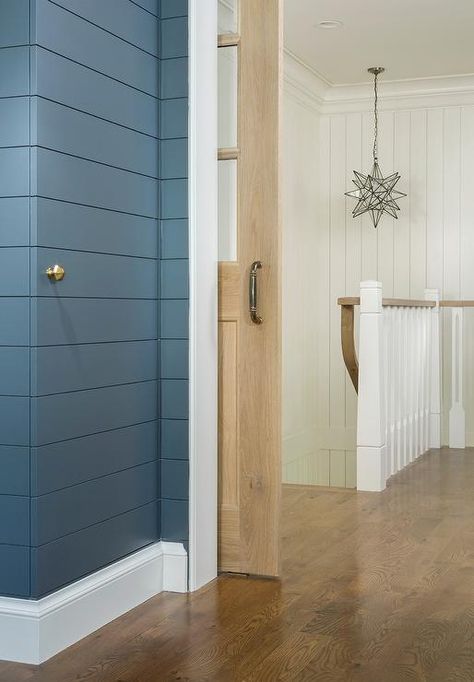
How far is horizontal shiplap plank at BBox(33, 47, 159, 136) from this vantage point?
8.21ft

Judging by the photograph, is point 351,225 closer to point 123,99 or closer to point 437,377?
point 437,377

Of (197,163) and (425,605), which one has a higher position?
(197,163)

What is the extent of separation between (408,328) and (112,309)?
322cm

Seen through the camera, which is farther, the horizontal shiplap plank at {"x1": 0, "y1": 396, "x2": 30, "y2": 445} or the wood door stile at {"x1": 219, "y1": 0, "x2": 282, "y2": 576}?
the wood door stile at {"x1": 219, "y1": 0, "x2": 282, "y2": 576}

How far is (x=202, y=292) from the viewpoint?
3.17 meters

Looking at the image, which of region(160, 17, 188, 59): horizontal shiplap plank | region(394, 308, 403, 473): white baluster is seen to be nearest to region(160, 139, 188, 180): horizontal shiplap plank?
region(160, 17, 188, 59): horizontal shiplap plank

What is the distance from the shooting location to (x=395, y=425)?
17.6 feet

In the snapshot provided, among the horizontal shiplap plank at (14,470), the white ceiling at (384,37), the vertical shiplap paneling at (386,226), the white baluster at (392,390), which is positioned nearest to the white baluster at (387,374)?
the white baluster at (392,390)

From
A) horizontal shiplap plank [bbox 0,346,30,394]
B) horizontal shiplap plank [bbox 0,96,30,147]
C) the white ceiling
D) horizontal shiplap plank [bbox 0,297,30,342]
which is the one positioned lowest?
horizontal shiplap plank [bbox 0,346,30,394]

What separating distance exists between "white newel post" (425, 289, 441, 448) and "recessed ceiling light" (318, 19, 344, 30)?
190 cm

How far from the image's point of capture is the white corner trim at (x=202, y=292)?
312cm

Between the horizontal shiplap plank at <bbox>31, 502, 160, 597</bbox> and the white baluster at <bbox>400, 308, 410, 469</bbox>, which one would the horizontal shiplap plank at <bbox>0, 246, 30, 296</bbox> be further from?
the white baluster at <bbox>400, 308, 410, 469</bbox>

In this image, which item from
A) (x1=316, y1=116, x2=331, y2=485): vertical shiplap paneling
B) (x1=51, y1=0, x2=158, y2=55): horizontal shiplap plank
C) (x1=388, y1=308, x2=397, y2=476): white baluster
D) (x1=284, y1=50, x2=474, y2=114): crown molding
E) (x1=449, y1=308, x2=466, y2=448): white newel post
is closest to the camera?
(x1=51, y1=0, x2=158, y2=55): horizontal shiplap plank

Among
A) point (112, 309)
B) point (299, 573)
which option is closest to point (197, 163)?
point (112, 309)
